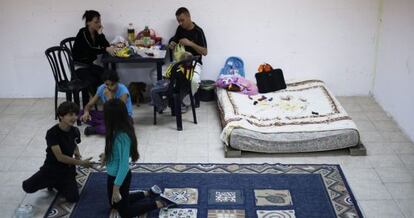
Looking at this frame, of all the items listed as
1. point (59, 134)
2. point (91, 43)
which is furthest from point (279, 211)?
point (91, 43)

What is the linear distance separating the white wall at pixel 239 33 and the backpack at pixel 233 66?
84 millimetres

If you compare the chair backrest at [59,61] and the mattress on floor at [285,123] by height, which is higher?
the chair backrest at [59,61]

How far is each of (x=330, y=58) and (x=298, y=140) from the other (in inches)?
73.3

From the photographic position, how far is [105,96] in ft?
16.4

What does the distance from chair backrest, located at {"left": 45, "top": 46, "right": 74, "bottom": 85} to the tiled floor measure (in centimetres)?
48

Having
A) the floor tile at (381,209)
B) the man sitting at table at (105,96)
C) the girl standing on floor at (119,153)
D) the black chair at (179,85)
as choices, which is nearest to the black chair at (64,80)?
the man sitting at table at (105,96)

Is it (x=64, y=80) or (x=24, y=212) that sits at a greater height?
(x=64, y=80)

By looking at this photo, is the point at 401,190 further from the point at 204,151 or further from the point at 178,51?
the point at 178,51

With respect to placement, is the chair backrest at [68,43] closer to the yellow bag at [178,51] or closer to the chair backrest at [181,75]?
the yellow bag at [178,51]

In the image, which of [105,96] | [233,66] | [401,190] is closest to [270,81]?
[233,66]

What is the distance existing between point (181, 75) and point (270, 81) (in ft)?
4.05

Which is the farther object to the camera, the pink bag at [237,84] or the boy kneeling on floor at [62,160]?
the pink bag at [237,84]

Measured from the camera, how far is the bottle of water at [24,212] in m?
4.02

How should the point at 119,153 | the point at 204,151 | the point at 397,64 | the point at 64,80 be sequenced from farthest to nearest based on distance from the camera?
the point at 64,80, the point at 397,64, the point at 204,151, the point at 119,153
